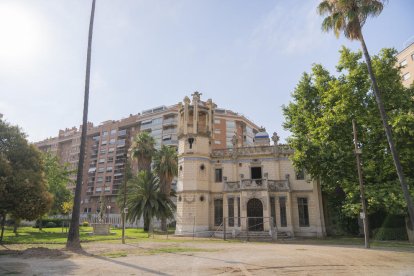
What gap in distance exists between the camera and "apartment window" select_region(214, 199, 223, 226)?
35472 mm

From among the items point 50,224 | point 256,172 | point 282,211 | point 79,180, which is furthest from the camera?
point 50,224

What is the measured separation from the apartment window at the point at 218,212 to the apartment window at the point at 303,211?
8.95 meters

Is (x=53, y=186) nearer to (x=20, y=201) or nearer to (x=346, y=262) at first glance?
(x=20, y=201)

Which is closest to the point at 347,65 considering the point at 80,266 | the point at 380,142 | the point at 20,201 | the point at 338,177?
the point at 380,142

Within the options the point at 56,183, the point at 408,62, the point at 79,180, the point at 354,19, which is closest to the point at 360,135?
the point at 354,19

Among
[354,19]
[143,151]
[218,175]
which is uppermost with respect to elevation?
[354,19]

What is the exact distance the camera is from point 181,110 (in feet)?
127

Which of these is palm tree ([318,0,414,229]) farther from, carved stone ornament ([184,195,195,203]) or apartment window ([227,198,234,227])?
carved stone ornament ([184,195,195,203])

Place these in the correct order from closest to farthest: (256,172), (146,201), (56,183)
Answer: (256,172)
(146,201)
(56,183)

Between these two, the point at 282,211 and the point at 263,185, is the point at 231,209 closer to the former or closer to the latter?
the point at 263,185

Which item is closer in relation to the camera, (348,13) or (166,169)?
(348,13)

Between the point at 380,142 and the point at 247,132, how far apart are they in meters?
57.0

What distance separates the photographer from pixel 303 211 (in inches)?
1335

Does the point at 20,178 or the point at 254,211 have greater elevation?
the point at 20,178
